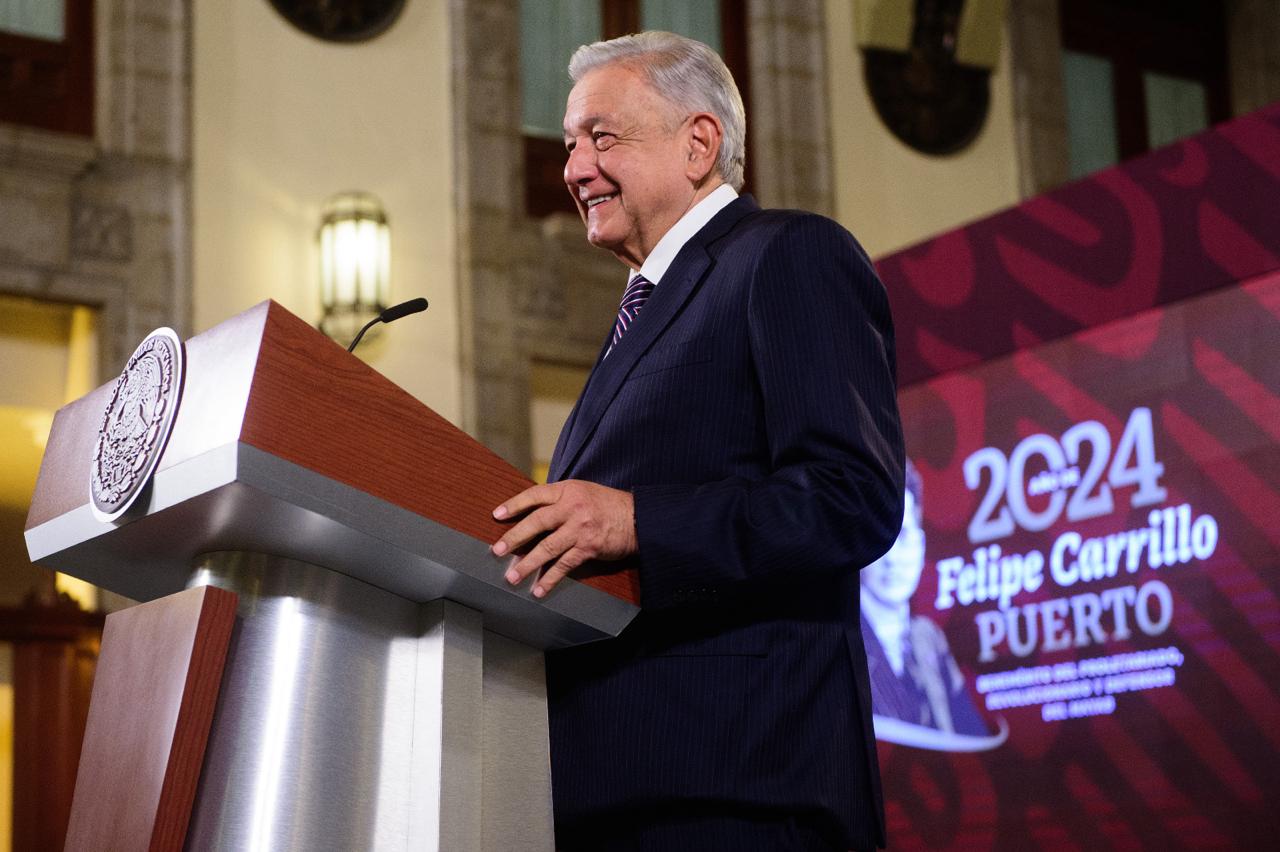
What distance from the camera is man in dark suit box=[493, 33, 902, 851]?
4.72 feet

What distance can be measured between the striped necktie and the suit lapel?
0.17 feet

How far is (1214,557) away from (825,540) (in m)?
3.43

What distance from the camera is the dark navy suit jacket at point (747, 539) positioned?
1452mm

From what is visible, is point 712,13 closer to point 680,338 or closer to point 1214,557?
point 1214,557

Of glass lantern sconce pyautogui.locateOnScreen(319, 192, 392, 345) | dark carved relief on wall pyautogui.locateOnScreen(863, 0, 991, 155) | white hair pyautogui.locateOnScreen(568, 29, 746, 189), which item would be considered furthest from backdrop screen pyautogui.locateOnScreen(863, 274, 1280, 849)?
dark carved relief on wall pyautogui.locateOnScreen(863, 0, 991, 155)

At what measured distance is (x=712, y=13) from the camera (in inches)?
348

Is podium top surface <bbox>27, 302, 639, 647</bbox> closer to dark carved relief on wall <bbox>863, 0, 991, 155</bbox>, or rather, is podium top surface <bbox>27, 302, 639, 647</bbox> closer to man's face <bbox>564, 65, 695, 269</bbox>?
man's face <bbox>564, 65, 695, 269</bbox>

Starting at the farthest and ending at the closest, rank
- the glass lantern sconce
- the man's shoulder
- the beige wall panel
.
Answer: the beige wall panel < the glass lantern sconce < the man's shoulder

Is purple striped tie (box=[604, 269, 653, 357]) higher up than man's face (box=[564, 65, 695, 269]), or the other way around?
man's face (box=[564, 65, 695, 269])

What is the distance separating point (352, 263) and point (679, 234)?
5.52 metres

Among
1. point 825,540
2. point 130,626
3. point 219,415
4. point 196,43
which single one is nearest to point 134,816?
point 130,626

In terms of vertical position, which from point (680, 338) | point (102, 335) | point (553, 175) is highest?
point (553, 175)

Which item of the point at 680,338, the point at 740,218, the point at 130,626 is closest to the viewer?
the point at 130,626

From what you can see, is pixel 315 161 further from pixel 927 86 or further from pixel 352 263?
pixel 927 86
